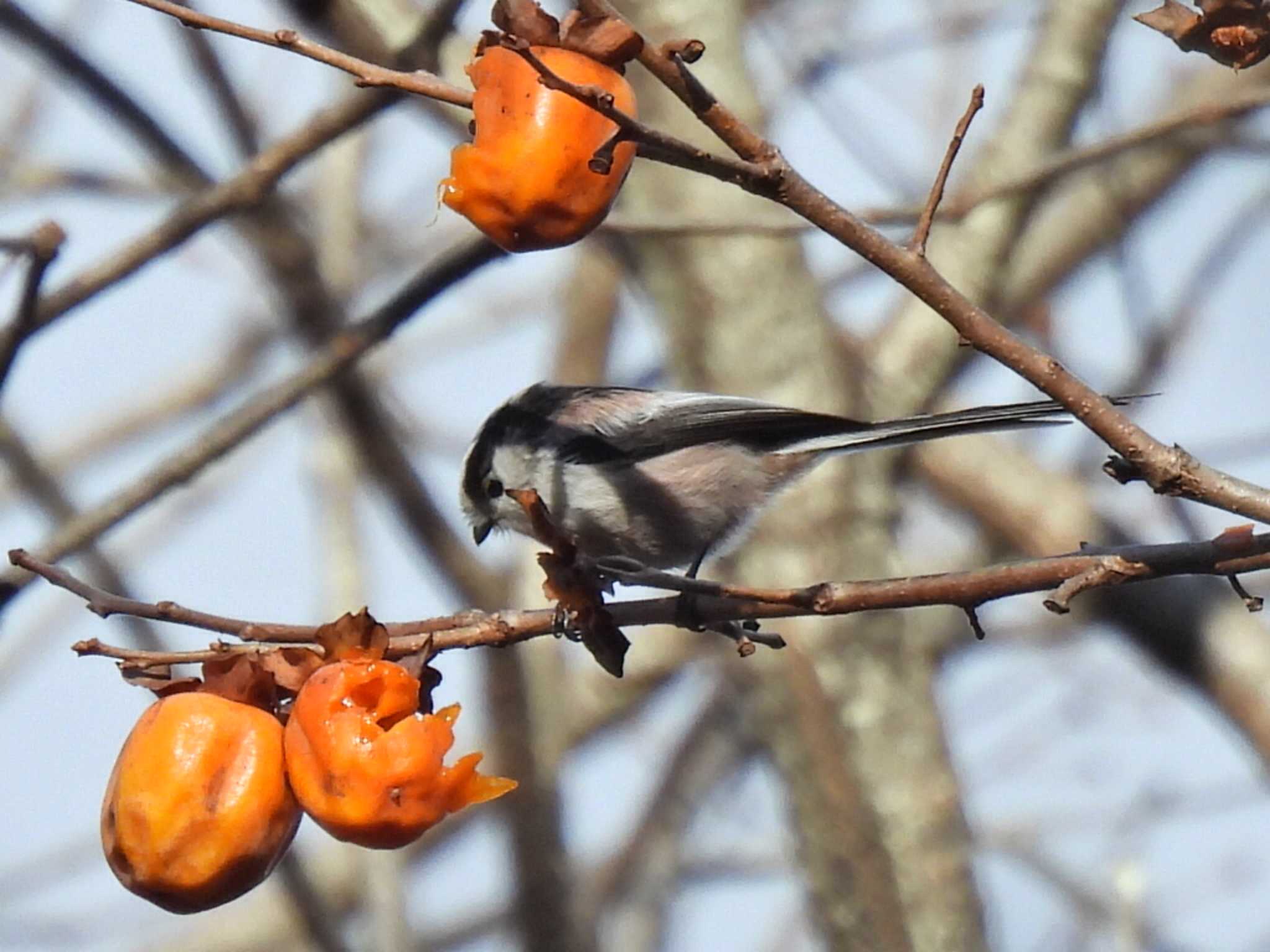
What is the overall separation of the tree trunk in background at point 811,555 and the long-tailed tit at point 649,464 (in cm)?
Answer: 76

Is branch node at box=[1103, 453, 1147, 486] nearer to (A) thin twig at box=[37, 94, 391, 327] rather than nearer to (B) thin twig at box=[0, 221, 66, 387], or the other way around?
(B) thin twig at box=[0, 221, 66, 387]

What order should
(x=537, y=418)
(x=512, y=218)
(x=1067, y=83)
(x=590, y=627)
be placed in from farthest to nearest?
(x=1067, y=83) → (x=537, y=418) → (x=590, y=627) → (x=512, y=218)

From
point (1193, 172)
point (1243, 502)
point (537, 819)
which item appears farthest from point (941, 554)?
point (1243, 502)

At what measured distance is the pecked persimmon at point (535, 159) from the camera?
150 cm

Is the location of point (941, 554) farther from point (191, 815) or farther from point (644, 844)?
point (191, 815)

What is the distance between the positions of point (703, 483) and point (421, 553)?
72 cm

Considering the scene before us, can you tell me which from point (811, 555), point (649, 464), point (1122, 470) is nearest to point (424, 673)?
point (1122, 470)

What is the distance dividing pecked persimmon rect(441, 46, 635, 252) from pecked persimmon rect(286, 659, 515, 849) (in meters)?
0.45

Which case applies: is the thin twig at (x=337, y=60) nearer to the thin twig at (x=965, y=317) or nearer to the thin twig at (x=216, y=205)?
the thin twig at (x=965, y=317)

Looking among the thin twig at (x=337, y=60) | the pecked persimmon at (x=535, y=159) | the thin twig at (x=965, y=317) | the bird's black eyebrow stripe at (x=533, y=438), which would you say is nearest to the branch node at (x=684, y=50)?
the thin twig at (x=965, y=317)

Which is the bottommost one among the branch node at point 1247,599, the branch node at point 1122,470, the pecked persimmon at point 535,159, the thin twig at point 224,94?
the branch node at point 1247,599

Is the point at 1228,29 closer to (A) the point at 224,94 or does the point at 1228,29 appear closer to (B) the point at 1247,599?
(B) the point at 1247,599

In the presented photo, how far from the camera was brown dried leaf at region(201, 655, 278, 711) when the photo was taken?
1624mm

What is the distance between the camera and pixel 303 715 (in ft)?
5.11
